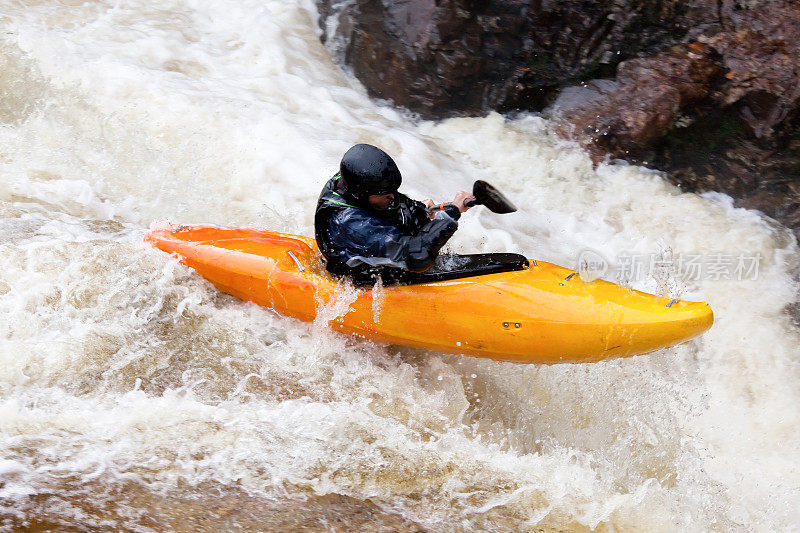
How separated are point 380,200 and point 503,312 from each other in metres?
0.79

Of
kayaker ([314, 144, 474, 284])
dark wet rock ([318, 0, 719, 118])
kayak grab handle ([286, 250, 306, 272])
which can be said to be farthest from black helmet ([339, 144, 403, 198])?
dark wet rock ([318, 0, 719, 118])

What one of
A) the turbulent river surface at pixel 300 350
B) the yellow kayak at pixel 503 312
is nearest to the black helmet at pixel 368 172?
the yellow kayak at pixel 503 312

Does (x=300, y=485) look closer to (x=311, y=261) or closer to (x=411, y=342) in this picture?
(x=411, y=342)

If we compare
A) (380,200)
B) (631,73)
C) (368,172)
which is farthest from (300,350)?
(631,73)

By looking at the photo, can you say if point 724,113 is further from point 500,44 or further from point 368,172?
point 368,172

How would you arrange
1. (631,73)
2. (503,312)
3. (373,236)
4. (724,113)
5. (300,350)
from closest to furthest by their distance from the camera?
(373,236) < (503,312) < (300,350) < (724,113) < (631,73)

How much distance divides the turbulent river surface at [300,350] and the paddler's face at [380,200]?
2.61 ft

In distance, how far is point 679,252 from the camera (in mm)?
4742

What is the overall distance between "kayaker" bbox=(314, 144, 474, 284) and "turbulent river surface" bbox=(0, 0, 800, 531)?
0.53m

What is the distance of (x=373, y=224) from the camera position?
3.08m

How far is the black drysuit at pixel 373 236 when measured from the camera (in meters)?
2.99

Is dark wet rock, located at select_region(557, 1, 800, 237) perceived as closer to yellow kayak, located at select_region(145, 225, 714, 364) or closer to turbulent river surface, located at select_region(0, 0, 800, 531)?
turbulent river surface, located at select_region(0, 0, 800, 531)

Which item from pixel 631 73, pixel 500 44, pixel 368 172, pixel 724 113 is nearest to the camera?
pixel 368 172

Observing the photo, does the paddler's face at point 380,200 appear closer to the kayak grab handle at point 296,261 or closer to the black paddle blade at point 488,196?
the black paddle blade at point 488,196
